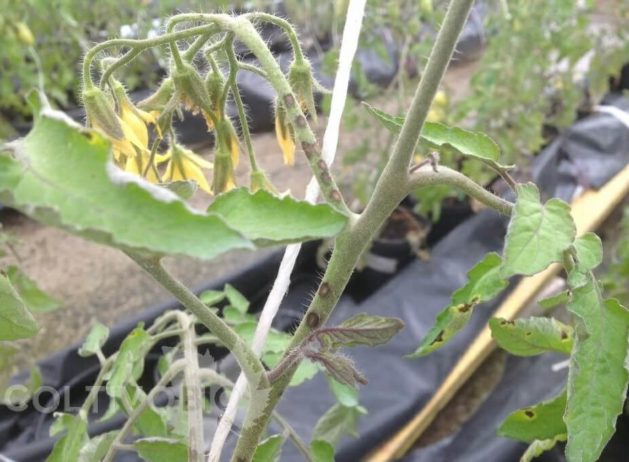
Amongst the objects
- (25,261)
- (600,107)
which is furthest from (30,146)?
(600,107)

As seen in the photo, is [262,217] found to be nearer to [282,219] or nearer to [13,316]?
[282,219]

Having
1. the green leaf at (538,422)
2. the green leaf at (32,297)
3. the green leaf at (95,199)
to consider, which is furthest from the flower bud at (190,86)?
the green leaf at (32,297)

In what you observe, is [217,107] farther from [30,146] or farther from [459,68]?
[459,68]

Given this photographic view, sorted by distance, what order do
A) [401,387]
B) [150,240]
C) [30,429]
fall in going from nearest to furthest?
1. [150,240]
2. [30,429]
3. [401,387]

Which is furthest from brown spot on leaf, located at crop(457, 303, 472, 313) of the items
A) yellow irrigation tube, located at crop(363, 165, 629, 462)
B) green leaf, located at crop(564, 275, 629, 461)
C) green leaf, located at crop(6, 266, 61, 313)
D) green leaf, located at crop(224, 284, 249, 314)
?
green leaf, located at crop(6, 266, 61, 313)

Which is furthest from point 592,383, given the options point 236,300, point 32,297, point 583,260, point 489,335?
point 489,335

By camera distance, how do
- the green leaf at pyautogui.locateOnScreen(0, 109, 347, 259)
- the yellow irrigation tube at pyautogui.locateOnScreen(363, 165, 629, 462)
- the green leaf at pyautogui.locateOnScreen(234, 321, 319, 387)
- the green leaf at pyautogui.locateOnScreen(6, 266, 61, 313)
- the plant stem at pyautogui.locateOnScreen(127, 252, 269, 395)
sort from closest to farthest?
1. the green leaf at pyautogui.locateOnScreen(0, 109, 347, 259)
2. the plant stem at pyautogui.locateOnScreen(127, 252, 269, 395)
3. the green leaf at pyautogui.locateOnScreen(234, 321, 319, 387)
4. the green leaf at pyautogui.locateOnScreen(6, 266, 61, 313)
5. the yellow irrigation tube at pyautogui.locateOnScreen(363, 165, 629, 462)

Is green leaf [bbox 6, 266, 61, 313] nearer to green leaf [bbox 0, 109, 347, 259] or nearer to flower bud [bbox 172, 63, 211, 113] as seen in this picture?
flower bud [bbox 172, 63, 211, 113]
